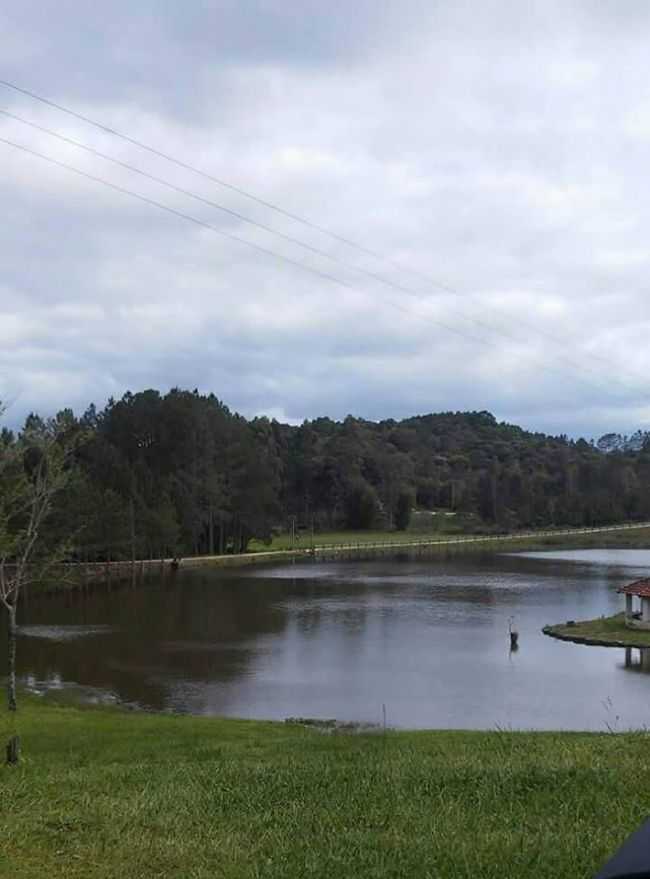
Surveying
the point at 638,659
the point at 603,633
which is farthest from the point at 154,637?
the point at 638,659

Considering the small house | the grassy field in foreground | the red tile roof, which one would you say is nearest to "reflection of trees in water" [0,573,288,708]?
the small house

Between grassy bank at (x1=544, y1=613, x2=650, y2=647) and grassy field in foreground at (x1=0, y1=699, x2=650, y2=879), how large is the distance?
2988 cm

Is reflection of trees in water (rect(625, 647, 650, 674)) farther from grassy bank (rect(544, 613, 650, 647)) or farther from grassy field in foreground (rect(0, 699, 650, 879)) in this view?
Answer: grassy field in foreground (rect(0, 699, 650, 879))

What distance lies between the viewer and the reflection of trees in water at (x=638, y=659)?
3303 centimetres

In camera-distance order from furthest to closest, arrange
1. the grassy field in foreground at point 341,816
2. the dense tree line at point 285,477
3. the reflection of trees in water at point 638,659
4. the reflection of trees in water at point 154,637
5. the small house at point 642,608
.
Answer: the dense tree line at point 285,477, the small house at point 642,608, the reflection of trees in water at point 638,659, the reflection of trees in water at point 154,637, the grassy field in foreground at point 341,816

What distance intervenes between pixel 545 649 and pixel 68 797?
31.8 meters

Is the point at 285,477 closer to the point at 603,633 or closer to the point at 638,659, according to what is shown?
the point at 603,633

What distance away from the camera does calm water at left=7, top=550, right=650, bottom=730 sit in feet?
86.3

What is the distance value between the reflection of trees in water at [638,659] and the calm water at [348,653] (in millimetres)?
→ 242

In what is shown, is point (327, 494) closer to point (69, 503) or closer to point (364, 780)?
point (69, 503)

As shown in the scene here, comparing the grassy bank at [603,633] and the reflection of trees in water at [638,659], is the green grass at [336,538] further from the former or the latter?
the reflection of trees in water at [638,659]

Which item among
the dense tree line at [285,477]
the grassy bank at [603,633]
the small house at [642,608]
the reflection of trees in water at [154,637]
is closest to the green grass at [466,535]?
the dense tree line at [285,477]

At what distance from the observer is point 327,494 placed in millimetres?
130750

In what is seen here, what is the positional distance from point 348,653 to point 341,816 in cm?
2975
